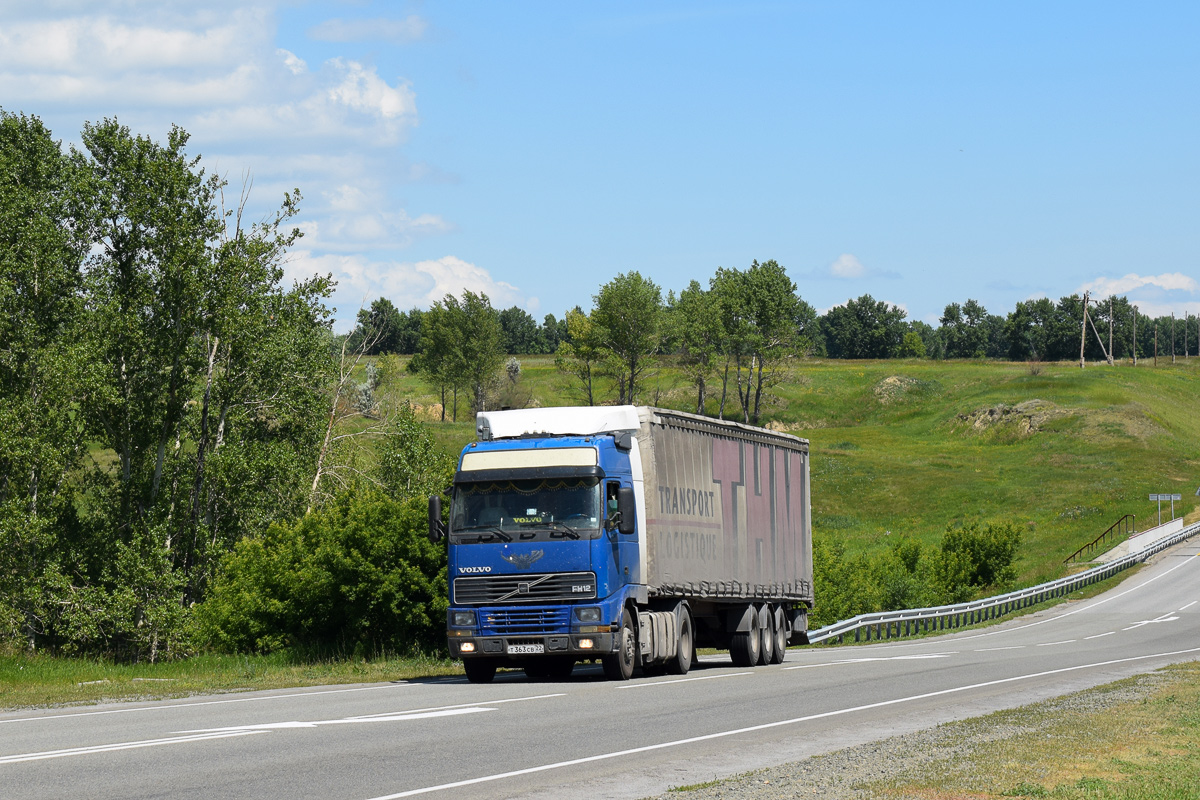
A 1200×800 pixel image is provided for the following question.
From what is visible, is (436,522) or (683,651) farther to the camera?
(683,651)

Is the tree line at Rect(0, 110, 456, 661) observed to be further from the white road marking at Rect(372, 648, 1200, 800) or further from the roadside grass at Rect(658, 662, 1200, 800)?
the roadside grass at Rect(658, 662, 1200, 800)

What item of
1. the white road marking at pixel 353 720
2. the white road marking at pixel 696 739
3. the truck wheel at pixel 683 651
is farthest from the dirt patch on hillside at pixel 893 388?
the white road marking at pixel 353 720

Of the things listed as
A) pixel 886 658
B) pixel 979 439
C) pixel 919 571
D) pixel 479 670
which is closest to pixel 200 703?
pixel 479 670

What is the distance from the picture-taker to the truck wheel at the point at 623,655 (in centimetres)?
1923

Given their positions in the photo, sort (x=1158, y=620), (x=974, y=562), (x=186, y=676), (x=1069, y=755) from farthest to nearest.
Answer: (x=974, y=562) < (x=1158, y=620) < (x=186, y=676) < (x=1069, y=755)

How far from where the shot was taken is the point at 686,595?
2158 cm

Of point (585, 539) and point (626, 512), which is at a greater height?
point (626, 512)

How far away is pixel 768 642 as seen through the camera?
26.0 metres

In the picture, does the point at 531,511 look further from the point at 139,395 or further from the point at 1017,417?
the point at 1017,417

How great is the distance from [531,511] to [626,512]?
1475mm

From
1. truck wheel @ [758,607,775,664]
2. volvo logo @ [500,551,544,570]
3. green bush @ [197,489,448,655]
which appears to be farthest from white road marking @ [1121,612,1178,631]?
volvo logo @ [500,551,544,570]

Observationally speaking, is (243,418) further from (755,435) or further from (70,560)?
(755,435)

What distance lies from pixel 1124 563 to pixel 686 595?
53398mm

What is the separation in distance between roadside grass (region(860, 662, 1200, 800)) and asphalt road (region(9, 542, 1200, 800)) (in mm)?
1042
